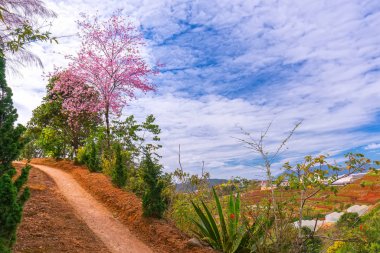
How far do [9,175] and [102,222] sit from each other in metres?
3.95

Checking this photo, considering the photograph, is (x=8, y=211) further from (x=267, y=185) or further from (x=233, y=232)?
(x=267, y=185)

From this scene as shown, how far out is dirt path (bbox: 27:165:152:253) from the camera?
827 centimetres

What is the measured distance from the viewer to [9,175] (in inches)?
245

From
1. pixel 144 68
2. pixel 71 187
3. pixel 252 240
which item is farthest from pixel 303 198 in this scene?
pixel 144 68

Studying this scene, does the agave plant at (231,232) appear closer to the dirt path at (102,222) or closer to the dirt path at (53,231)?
the dirt path at (102,222)

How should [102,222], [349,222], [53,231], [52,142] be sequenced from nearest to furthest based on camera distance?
[53,231] < [102,222] < [349,222] < [52,142]

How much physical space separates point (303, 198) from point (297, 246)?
2.85 feet

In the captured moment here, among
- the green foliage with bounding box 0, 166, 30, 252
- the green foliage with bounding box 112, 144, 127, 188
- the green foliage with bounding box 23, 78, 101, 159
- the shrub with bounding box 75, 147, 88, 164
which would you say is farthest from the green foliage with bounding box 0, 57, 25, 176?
the green foliage with bounding box 23, 78, 101, 159

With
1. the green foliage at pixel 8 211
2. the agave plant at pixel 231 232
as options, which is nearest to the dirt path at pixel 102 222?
the agave plant at pixel 231 232

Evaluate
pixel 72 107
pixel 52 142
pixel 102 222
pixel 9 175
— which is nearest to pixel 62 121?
pixel 52 142

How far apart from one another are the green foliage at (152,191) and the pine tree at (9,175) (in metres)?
2.89

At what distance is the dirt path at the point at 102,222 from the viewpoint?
8.27 meters

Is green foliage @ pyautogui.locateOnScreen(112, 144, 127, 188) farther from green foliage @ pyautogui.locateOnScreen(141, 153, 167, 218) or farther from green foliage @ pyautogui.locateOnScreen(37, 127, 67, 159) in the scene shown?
green foliage @ pyautogui.locateOnScreen(37, 127, 67, 159)

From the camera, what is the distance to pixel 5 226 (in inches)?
225
